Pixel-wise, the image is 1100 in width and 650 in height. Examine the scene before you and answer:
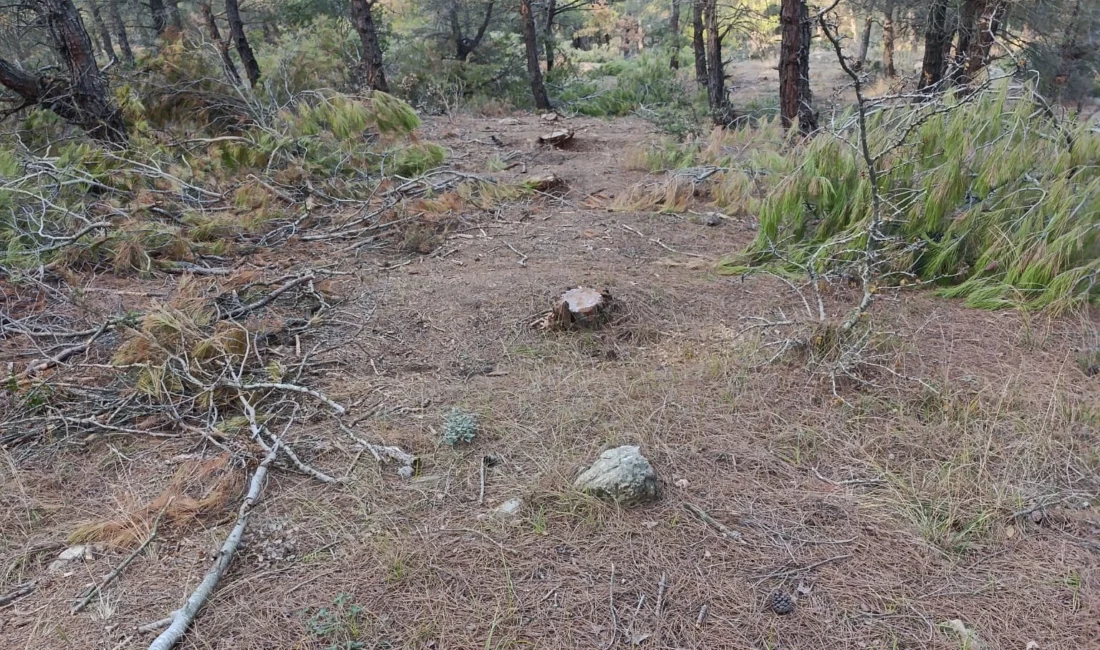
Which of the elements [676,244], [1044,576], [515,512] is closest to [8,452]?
[515,512]

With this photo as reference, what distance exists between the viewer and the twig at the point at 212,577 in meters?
1.76

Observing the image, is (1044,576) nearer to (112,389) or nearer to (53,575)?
(53,575)

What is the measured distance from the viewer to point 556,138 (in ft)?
26.9

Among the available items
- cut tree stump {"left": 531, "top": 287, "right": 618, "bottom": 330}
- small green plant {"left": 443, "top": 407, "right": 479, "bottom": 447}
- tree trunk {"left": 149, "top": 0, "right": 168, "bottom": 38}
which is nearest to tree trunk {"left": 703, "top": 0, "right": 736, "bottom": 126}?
cut tree stump {"left": 531, "top": 287, "right": 618, "bottom": 330}

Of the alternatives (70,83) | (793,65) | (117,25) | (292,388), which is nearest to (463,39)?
(117,25)

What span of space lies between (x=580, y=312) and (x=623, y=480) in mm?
1287

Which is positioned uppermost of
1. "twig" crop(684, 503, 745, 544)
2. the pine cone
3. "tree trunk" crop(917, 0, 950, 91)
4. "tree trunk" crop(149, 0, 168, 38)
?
"tree trunk" crop(149, 0, 168, 38)

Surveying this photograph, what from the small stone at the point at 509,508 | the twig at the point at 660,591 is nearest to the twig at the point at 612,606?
the twig at the point at 660,591

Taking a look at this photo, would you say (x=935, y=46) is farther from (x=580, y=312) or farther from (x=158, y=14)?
(x=158, y=14)

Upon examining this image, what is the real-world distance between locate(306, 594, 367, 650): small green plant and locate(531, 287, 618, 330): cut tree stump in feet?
5.94

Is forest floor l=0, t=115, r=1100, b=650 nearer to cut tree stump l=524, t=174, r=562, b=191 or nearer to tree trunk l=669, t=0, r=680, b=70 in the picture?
cut tree stump l=524, t=174, r=562, b=191

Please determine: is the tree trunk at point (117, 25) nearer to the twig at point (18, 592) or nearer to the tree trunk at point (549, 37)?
the tree trunk at point (549, 37)

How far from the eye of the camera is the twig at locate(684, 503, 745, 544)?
2.07 m

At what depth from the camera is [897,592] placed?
1837mm
